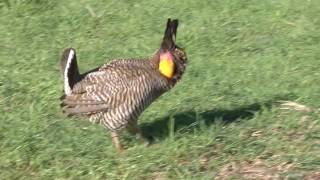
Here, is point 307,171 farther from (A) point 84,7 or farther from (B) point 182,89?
(A) point 84,7

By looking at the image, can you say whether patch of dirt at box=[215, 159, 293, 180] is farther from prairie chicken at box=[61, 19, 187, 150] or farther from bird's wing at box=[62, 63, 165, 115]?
bird's wing at box=[62, 63, 165, 115]

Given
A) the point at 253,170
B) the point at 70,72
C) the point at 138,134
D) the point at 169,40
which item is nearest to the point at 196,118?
the point at 138,134

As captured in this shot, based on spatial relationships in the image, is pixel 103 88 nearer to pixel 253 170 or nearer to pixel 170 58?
pixel 170 58

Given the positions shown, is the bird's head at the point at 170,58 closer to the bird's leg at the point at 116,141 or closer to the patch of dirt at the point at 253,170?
the bird's leg at the point at 116,141

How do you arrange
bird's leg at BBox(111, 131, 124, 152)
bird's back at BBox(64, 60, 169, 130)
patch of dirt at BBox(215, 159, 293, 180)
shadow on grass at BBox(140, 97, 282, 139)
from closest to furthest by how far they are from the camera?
patch of dirt at BBox(215, 159, 293, 180) < bird's back at BBox(64, 60, 169, 130) < bird's leg at BBox(111, 131, 124, 152) < shadow on grass at BBox(140, 97, 282, 139)

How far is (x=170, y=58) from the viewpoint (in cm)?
540

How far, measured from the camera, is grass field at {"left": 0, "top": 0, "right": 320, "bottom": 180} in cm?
517

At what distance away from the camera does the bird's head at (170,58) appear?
5.37 metres

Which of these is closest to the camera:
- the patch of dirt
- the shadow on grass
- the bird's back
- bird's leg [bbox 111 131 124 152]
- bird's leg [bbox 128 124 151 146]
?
the patch of dirt

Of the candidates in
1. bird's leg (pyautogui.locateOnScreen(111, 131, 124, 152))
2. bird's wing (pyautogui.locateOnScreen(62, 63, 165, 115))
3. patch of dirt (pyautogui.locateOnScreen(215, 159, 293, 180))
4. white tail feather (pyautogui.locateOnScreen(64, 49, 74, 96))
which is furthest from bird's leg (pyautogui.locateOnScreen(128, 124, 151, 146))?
patch of dirt (pyautogui.locateOnScreen(215, 159, 293, 180))

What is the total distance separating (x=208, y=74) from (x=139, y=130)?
1.30m

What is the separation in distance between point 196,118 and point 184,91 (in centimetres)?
63

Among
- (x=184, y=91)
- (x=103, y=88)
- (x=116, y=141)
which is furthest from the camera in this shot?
(x=184, y=91)

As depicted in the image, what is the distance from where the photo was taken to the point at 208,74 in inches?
259
